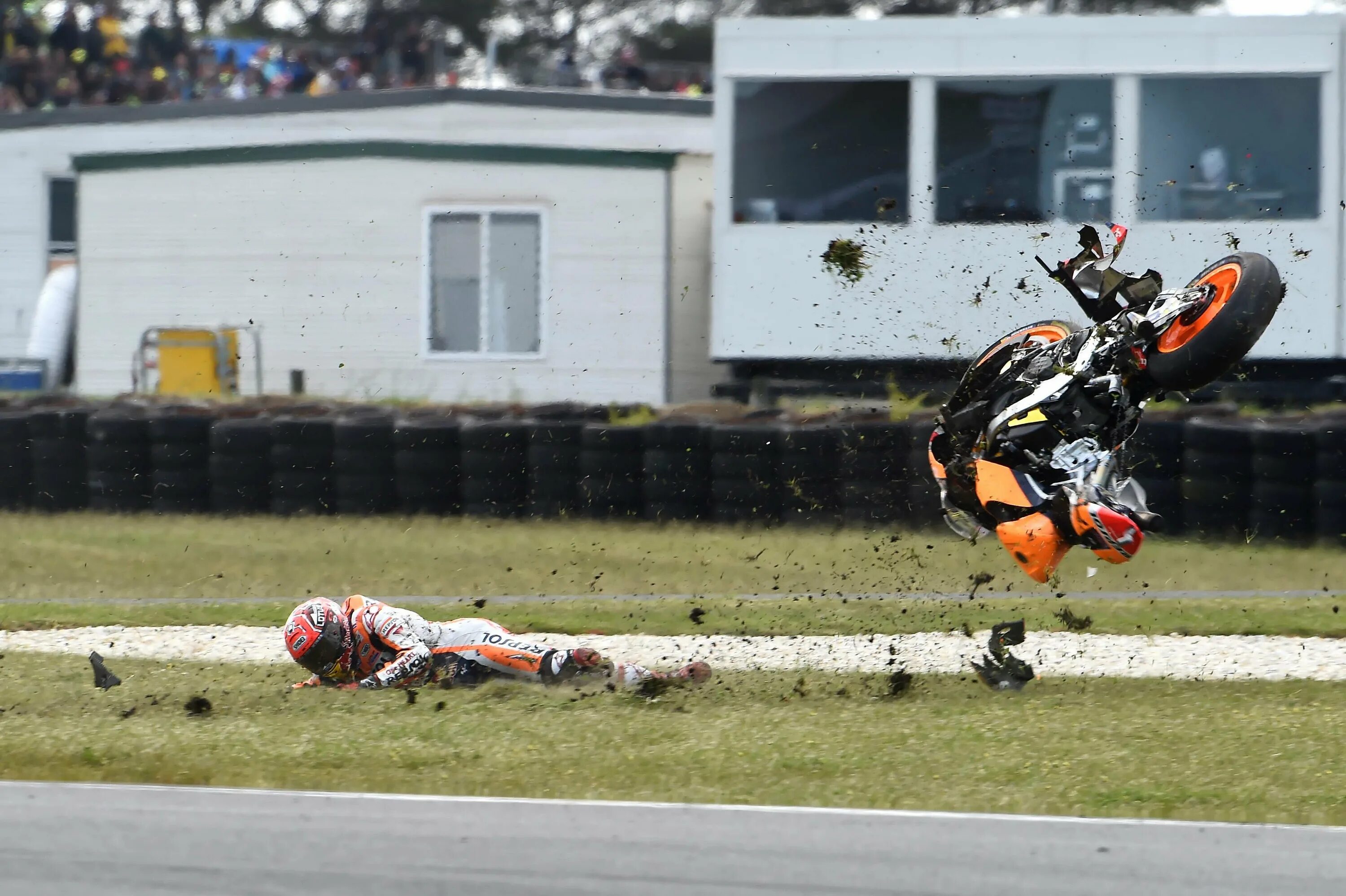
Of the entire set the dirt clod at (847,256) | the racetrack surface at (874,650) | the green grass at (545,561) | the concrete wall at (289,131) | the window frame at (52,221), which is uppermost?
the concrete wall at (289,131)

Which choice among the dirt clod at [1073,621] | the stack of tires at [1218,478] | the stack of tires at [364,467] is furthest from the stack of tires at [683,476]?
the dirt clod at [1073,621]

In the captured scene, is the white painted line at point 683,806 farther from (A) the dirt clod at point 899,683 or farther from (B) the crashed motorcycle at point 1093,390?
(A) the dirt clod at point 899,683

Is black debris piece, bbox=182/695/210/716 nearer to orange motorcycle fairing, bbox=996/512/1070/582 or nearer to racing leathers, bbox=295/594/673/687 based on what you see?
racing leathers, bbox=295/594/673/687

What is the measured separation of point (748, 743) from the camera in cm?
752

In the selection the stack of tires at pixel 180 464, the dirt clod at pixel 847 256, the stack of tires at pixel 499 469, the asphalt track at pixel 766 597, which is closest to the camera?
the dirt clod at pixel 847 256

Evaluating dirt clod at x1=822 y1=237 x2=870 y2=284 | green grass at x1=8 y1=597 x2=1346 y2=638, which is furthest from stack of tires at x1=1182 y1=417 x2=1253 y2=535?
dirt clod at x1=822 y1=237 x2=870 y2=284

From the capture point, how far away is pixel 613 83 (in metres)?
25.5

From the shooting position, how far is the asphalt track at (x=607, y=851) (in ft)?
16.9

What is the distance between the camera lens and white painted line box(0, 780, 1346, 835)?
234 inches

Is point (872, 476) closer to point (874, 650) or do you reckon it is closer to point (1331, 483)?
point (1331, 483)

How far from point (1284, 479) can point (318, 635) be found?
7.77 m

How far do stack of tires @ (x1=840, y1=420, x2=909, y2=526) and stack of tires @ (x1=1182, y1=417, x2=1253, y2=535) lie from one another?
221cm

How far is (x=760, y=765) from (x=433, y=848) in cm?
185

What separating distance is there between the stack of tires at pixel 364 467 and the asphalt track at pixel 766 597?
2.43 metres
